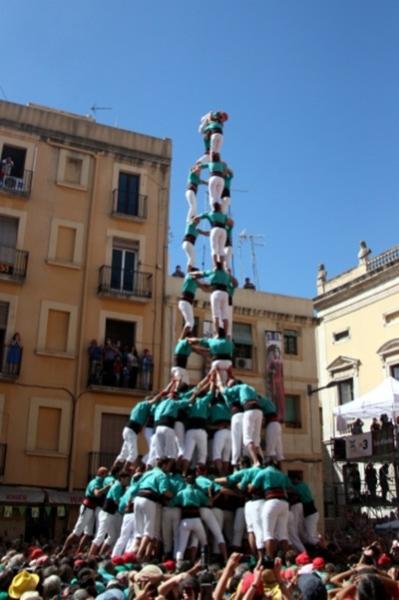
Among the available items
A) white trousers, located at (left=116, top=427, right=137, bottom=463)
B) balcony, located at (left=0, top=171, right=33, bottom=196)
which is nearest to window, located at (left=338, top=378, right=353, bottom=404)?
balcony, located at (left=0, top=171, right=33, bottom=196)

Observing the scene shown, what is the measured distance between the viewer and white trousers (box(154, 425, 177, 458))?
43.1 ft

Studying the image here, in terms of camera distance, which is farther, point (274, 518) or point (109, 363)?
point (109, 363)

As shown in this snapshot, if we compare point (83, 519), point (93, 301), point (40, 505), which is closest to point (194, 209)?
point (83, 519)

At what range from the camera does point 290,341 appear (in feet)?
95.9

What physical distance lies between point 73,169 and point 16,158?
2.10 metres

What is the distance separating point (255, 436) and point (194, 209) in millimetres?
6362

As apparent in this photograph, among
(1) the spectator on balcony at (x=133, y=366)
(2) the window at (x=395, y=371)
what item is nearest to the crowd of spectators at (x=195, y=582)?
(1) the spectator on balcony at (x=133, y=366)

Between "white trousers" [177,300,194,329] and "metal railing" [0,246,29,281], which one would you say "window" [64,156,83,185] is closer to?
"metal railing" [0,246,29,281]

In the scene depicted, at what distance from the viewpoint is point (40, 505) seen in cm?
2142

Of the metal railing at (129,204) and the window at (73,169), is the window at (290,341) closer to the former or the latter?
the metal railing at (129,204)

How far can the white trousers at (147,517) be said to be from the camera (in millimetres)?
11664

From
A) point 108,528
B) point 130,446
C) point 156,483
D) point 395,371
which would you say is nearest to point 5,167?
point 130,446

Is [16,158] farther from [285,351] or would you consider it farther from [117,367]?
[285,351]

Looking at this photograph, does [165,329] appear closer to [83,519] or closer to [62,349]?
[62,349]
